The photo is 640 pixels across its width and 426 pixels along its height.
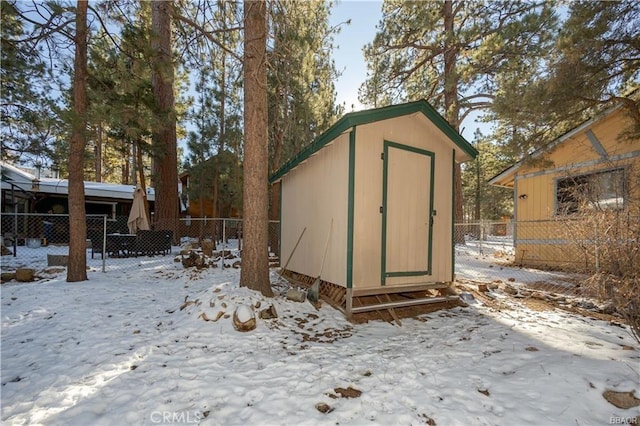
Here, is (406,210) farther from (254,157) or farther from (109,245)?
(109,245)

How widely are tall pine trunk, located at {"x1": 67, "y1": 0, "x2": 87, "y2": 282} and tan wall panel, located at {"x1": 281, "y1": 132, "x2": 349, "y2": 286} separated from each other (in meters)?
3.87

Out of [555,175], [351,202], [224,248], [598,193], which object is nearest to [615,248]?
[598,193]

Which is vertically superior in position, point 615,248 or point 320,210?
point 320,210

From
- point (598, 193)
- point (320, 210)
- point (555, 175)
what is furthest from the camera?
point (555, 175)

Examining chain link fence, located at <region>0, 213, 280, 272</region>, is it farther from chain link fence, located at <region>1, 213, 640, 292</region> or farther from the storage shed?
the storage shed

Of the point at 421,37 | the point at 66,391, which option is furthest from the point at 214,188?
the point at 66,391

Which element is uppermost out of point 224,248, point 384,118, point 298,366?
point 384,118

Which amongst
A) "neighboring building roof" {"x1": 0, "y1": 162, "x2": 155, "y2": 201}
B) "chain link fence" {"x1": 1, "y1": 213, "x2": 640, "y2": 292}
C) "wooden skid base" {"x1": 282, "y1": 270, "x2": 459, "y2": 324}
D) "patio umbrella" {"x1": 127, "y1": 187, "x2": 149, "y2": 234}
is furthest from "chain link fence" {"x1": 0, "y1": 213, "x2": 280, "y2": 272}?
"wooden skid base" {"x1": 282, "y1": 270, "x2": 459, "y2": 324}

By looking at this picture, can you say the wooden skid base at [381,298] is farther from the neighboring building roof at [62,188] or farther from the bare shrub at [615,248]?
the neighboring building roof at [62,188]

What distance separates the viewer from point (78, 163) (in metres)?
5.24

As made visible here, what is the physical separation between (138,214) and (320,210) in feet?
19.7

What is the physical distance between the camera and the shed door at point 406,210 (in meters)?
4.18

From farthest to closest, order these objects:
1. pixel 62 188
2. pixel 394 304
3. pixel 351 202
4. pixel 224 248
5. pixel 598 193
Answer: pixel 62 188 → pixel 224 248 → pixel 394 304 → pixel 351 202 → pixel 598 193

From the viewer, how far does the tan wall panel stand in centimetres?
412
